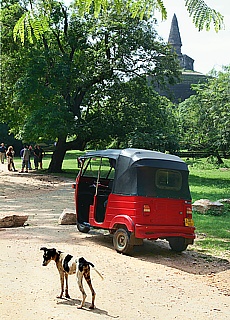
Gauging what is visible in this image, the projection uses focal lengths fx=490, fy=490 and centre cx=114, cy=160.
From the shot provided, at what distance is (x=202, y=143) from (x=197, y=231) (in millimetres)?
24240

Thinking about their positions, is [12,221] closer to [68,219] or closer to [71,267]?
[68,219]

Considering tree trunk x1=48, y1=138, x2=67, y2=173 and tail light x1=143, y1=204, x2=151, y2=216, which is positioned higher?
tree trunk x1=48, y1=138, x2=67, y2=173

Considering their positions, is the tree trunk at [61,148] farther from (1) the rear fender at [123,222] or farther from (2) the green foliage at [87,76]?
(1) the rear fender at [123,222]

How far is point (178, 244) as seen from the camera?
32.7 feet

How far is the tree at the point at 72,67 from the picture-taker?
84.8 feet

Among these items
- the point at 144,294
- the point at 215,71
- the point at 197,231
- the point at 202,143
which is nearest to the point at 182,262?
the point at 144,294

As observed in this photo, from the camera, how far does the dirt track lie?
19.2 feet

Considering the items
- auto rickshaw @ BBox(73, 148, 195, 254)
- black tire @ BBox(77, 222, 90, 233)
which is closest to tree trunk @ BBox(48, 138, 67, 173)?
black tire @ BBox(77, 222, 90, 233)

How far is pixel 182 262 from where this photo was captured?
9.16m

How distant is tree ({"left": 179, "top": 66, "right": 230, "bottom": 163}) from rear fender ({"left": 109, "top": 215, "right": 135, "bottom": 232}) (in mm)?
21563

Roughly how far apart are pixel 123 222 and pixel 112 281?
7.16ft

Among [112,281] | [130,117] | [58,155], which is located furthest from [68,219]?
[58,155]

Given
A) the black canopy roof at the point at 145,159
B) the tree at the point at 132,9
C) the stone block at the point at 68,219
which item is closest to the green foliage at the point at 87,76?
the stone block at the point at 68,219

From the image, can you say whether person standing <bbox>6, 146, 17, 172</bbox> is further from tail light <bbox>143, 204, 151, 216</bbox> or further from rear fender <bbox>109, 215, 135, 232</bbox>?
tail light <bbox>143, 204, 151, 216</bbox>
